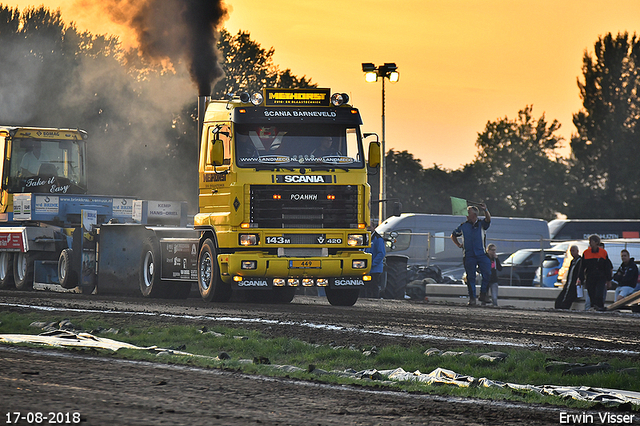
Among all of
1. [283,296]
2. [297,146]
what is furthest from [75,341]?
[283,296]

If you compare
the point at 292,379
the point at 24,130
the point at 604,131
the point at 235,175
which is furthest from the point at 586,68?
the point at 292,379

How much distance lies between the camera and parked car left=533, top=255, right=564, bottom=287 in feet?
88.3

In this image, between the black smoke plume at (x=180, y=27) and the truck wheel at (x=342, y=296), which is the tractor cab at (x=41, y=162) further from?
the truck wheel at (x=342, y=296)

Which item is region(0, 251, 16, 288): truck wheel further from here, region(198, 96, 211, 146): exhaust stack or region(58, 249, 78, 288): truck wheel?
region(198, 96, 211, 146): exhaust stack

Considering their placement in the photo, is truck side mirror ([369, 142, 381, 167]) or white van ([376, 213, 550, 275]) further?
white van ([376, 213, 550, 275])

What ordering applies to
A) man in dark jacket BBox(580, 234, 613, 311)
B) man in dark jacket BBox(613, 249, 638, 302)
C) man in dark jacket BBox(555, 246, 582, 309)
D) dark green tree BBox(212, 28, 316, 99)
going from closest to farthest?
man in dark jacket BBox(580, 234, 613, 311) < man in dark jacket BBox(555, 246, 582, 309) < man in dark jacket BBox(613, 249, 638, 302) < dark green tree BBox(212, 28, 316, 99)

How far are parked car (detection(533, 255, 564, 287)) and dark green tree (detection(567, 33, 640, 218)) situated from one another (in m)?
49.7

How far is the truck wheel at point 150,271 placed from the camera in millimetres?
18609

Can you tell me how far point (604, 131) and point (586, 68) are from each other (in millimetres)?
5866

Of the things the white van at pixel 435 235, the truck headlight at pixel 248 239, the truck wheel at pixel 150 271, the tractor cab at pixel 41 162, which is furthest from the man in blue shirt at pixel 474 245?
the white van at pixel 435 235

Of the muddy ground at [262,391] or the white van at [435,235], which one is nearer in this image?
the muddy ground at [262,391]

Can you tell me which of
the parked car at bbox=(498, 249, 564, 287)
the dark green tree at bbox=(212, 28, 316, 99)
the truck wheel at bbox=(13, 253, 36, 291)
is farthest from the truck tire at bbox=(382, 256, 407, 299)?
the dark green tree at bbox=(212, 28, 316, 99)

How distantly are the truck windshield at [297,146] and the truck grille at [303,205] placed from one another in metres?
0.41

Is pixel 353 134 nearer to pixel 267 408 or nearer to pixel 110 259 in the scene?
pixel 110 259
